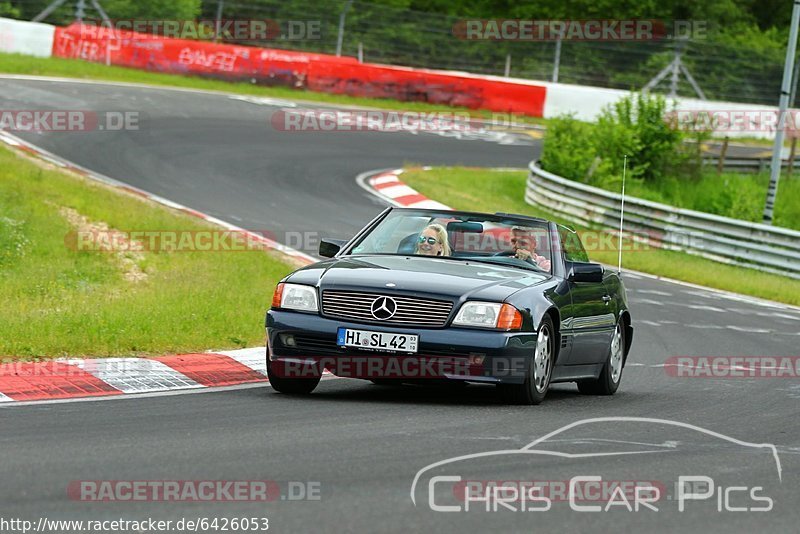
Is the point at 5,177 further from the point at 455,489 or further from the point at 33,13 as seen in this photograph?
the point at 33,13

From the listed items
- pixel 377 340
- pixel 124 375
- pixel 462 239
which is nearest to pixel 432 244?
pixel 462 239

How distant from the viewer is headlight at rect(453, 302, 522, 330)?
344 inches

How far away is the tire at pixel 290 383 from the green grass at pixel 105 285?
1565 millimetres

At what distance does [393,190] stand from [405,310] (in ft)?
54.0

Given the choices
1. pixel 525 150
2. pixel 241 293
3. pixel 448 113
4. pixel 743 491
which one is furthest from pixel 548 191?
pixel 743 491

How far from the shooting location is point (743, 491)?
6.47m

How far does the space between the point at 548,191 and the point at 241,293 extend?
13879 mm

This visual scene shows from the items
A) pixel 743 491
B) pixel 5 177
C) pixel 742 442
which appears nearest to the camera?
pixel 743 491

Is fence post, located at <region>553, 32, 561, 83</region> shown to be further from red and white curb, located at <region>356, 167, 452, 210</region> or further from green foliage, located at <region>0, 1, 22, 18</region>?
green foliage, located at <region>0, 1, 22, 18</region>

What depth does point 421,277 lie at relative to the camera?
29.6 feet

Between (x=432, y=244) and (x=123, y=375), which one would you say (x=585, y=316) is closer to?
(x=432, y=244)

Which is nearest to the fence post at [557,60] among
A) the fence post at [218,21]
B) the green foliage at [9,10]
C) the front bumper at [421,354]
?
the fence post at [218,21]

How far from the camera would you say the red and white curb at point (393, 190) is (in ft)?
78.2

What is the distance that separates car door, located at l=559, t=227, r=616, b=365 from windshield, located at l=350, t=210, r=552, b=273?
0.26 m
